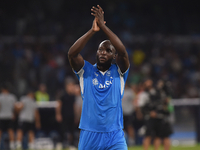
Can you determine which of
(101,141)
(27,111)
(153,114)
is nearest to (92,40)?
(27,111)

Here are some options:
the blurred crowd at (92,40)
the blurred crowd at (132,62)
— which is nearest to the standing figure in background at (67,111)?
the blurred crowd at (132,62)

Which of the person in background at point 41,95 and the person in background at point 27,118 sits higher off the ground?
the person in background at point 41,95

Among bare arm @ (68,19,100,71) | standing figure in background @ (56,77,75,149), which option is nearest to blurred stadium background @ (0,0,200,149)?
standing figure in background @ (56,77,75,149)

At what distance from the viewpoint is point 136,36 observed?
20.5 meters

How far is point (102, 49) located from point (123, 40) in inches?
607

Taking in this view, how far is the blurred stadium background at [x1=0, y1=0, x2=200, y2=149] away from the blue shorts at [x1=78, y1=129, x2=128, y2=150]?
9.18 m

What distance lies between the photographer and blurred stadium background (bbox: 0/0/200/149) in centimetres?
1595

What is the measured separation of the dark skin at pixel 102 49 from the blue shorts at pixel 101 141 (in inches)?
35.0

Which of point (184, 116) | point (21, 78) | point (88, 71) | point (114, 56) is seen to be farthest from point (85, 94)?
point (21, 78)

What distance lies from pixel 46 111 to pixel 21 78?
10.1ft

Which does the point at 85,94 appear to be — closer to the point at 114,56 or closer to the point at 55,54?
the point at 114,56

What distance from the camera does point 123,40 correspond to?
19953 mm

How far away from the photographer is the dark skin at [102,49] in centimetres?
448

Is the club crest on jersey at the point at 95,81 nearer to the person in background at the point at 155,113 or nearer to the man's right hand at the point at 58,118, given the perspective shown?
the person in background at the point at 155,113
